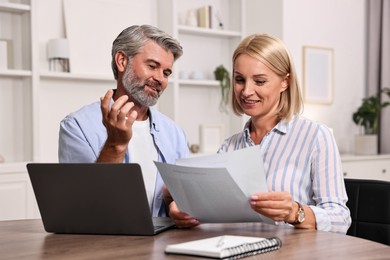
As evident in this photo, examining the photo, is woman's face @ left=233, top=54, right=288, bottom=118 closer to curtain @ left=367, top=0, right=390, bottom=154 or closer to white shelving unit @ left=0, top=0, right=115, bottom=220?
white shelving unit @ left=0, top=0, right=115, bottom=220

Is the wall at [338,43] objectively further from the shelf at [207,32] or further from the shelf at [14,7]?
the shelf at [14,7]

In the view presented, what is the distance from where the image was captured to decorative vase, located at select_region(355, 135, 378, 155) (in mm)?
5535

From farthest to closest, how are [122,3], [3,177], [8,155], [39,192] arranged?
[122,3]
[8,155]
[3,177]
[39,192]

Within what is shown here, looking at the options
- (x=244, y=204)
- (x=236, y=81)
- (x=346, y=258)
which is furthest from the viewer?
(x=236, y=81)

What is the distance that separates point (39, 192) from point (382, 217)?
1021 millimetres

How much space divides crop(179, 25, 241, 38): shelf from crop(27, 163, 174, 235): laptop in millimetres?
3428

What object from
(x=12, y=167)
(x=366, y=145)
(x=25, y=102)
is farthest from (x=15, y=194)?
(x=366, y=145)

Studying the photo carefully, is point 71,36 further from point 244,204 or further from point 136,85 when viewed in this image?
point 244,204

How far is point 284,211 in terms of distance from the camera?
61.8 inches

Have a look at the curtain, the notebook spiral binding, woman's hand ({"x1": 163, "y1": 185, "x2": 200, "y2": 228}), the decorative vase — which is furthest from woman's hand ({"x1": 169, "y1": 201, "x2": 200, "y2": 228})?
the curtain

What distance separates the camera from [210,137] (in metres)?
5.20

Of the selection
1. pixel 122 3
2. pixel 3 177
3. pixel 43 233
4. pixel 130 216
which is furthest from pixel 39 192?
pixel 122 3

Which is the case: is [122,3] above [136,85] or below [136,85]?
above

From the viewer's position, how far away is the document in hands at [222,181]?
1.49 m
